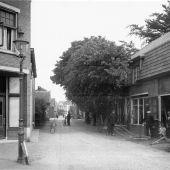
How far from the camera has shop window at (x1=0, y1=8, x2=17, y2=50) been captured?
697 inches

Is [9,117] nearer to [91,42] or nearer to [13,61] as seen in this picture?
[13,61]

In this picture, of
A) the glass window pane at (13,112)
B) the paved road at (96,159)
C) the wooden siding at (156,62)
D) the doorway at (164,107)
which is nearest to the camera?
the paved road at (96,159)

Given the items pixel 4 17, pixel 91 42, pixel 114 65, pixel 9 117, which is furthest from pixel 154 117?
pixel 4 17

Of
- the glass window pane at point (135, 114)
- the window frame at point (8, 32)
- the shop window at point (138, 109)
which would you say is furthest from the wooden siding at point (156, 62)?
the window frame at point (8, 32)

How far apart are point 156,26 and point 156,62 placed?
2260cm

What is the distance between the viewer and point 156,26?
43.8 meters

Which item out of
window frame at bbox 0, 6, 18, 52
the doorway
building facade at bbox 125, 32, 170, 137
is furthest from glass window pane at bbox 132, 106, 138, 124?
window frame at bbox 0, 6, 18, 52

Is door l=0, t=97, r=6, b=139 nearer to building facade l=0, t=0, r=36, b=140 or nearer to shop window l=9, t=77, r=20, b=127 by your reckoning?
building facade l=0, t=0, r=36, b=140

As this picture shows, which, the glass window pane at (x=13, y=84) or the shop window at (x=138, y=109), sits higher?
the glass window pane at (x=13, y=84)

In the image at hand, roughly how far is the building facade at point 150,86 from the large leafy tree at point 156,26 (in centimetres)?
1716

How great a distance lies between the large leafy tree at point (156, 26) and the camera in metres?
43.6

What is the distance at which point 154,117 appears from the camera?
23.0 m

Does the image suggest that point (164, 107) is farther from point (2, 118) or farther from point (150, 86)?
point (2, 118)

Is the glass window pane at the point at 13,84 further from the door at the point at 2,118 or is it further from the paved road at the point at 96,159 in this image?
the paved road at the point at 96,159
